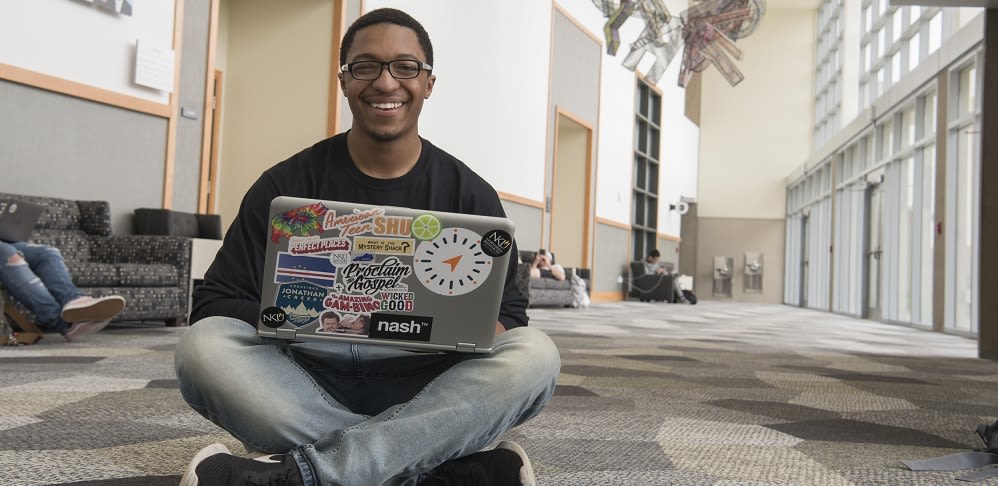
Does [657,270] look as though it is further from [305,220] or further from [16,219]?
[305,220]

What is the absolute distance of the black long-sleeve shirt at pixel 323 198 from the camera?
1504 millimetres

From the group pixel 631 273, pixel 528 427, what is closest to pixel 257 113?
pixel 528 427

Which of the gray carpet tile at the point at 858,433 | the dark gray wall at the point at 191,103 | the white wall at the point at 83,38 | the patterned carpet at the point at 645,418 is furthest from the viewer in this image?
the dark gray wall at the point at 191,103

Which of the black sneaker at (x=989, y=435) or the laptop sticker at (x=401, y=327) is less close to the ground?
the laptop sticker at (x=401, y=327)

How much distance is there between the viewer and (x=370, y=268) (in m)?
1.24

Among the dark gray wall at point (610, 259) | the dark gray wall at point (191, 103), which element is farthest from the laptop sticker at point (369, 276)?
the dark gray wall at point (610, 259)

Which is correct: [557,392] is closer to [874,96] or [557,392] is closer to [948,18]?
[948,18]

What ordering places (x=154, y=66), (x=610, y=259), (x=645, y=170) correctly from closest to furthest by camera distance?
(x=154, y=66)
(x=610, y=259)
(x=645, y=170)

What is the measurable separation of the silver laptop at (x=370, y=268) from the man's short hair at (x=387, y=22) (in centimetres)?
40

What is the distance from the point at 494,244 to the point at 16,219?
3741 mm

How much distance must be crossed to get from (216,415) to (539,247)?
10.5 meters

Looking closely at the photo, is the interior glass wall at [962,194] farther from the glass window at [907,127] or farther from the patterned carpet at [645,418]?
the patterned carpet at [645,418]

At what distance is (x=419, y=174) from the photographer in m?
1.59

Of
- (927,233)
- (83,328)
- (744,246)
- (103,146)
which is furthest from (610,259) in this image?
(83,328)
